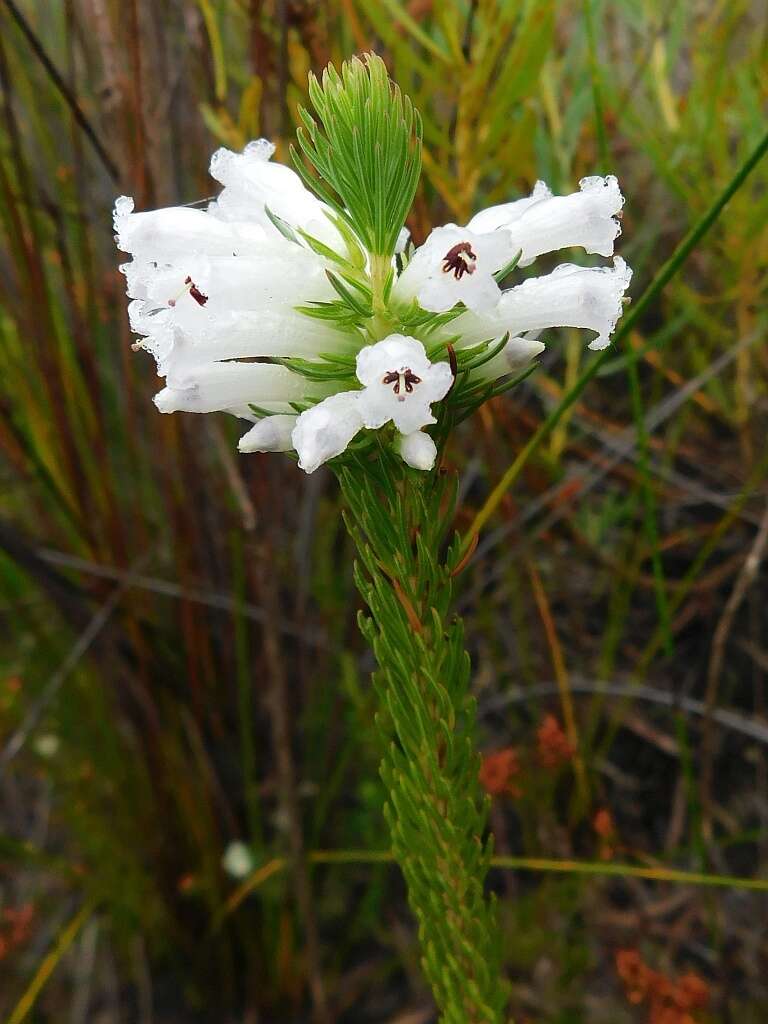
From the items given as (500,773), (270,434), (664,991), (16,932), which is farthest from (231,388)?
(16,932)

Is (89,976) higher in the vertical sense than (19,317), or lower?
lower

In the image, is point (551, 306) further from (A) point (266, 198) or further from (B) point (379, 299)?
(A) point (266, 198)

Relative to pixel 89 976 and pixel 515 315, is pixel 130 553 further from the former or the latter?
pixel 515 315

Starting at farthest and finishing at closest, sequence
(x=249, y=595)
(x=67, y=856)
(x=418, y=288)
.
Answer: (x=67, y=856) < (x=249, y=595) < (x=418, y=288)

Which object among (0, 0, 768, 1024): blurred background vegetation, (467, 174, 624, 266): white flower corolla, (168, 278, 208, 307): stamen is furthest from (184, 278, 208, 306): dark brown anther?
(0, 0, 768, 1024): blurred background vegetation

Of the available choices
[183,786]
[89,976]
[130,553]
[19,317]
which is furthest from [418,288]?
[89,976]

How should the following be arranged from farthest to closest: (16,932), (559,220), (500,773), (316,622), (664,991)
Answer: (316,622) → (16,932) → (500,773) → (664,991) → (559,220)

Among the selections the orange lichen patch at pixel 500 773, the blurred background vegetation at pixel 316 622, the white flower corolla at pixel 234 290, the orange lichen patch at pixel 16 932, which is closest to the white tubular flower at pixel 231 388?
the white flower corolla at pixel 234 290
